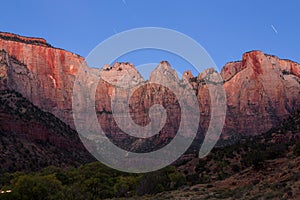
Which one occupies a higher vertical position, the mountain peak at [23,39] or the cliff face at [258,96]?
the mountain peak at [23,39]

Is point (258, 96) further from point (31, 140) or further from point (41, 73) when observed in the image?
point (31, 140)

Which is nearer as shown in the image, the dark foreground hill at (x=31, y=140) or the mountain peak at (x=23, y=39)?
the dark foreground hill at (x=31, y=140)

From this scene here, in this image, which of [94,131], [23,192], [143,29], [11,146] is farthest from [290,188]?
[94,131]

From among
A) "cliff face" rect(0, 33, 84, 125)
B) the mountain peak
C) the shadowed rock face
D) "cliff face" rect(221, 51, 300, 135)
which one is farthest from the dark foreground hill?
"cliff face" rect(221, 51, 300, 135)

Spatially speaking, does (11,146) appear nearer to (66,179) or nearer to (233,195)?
(66,179)

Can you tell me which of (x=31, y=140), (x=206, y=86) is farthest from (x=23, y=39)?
(x=31, y=140)

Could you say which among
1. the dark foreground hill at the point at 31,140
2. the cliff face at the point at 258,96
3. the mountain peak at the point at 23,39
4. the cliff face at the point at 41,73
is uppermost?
the mountain peak at the point at 23,39

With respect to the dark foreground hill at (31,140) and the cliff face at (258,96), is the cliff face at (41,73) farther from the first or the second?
the cliff face at (258,96)

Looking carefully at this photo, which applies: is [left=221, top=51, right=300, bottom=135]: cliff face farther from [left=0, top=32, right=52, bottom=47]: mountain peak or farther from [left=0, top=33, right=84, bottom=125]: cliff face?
[left=0, top=32, right=52, bottom=47]: mountain peak

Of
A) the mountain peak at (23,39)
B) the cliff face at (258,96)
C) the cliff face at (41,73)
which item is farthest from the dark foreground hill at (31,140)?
the cliff face at (258,96)

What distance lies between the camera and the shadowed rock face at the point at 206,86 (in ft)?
547

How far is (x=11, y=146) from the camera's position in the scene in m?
89.1

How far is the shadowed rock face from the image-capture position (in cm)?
16688

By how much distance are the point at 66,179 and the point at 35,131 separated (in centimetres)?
4636
